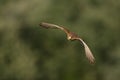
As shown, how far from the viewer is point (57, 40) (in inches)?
510

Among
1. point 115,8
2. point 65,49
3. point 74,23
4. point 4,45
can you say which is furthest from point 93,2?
point 4,45

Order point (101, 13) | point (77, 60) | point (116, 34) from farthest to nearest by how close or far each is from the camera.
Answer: point (101, 13) → point (116, 34) → point (77, 60)

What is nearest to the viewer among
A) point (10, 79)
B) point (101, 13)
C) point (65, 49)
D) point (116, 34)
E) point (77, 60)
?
point (10, 79)

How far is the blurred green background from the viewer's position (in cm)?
1141

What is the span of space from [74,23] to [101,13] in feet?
3.24

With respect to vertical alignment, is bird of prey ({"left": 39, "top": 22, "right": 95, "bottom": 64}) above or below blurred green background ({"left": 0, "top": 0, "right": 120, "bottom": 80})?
above

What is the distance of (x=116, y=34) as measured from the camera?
13.8 m

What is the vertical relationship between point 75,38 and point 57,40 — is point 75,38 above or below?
above

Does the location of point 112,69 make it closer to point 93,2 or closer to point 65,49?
point 65,49

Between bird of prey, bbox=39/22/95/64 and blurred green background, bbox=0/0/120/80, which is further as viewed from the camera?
blurred green background, bbox=0/0/120/80

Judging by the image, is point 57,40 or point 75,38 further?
point 57,40

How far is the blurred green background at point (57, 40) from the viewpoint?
449 inches

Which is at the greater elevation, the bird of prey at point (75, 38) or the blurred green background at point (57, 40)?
the bird of prey at point (75, 38)

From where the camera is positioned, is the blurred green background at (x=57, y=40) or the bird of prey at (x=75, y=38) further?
the blurred green background at (x=57, y=40)
